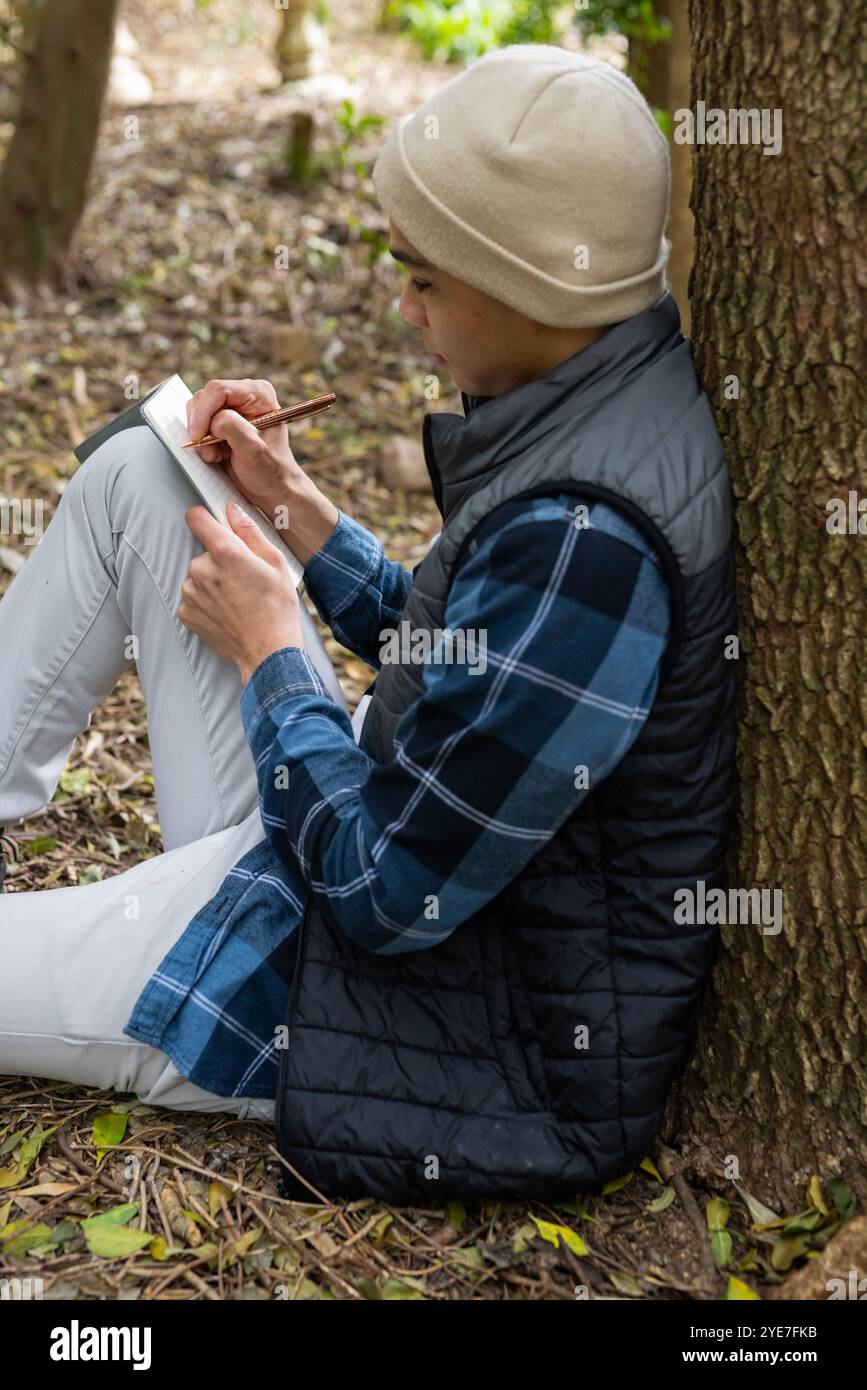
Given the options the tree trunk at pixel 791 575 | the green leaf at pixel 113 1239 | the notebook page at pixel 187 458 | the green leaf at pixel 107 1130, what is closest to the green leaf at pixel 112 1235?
the green leaf at pixel 113 1239

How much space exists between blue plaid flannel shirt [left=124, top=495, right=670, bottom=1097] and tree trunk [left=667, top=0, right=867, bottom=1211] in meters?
0.27

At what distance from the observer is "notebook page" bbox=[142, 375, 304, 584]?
7.48ft

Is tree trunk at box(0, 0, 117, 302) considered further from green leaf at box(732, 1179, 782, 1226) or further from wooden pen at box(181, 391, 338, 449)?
green leaf at box(732, 1179, 782, 1226)

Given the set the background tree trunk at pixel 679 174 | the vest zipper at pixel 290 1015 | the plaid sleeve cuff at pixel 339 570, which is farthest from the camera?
the background tree trunk at pixel 679 174

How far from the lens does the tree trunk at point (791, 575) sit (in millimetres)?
1783

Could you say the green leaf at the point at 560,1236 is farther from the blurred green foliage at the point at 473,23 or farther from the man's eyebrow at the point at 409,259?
the blurred green foliage at the point at 473,23

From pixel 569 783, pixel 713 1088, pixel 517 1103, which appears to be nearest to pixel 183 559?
pixel 569 783

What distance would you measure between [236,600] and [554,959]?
73 cm

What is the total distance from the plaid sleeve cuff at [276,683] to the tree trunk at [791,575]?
0.64 meters

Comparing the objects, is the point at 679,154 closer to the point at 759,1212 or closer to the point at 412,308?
the point at 412,308

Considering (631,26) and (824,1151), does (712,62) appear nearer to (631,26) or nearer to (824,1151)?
(824,1151)

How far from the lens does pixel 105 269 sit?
6602mm

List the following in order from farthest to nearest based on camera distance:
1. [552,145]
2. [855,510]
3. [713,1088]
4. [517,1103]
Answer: [713,1088]
[517,1103]
[855,510]
[552,145]

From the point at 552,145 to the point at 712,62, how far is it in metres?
0.33
